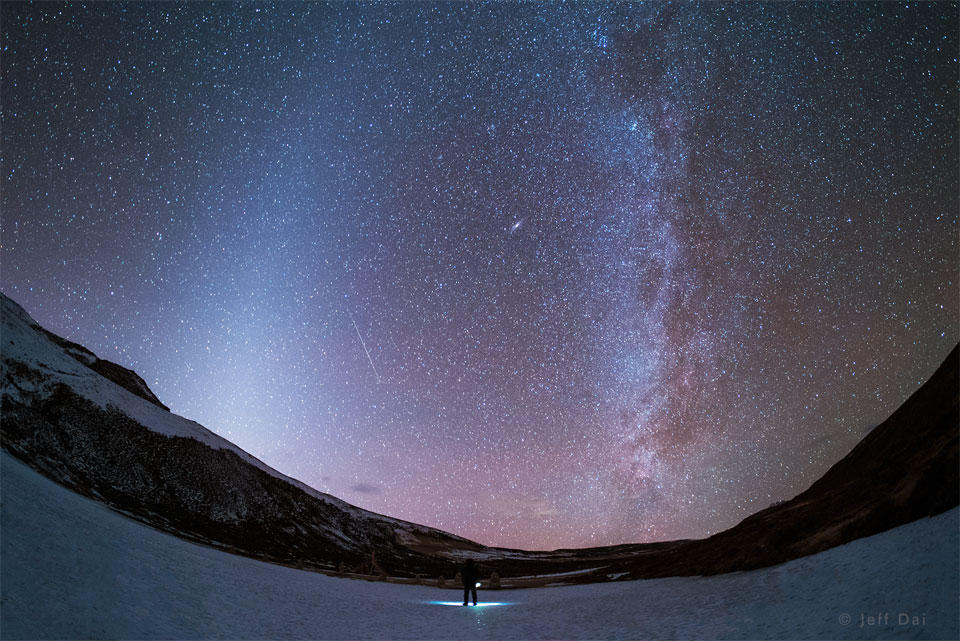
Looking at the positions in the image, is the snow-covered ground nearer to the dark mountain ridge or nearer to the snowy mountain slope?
the dark mountain ridge

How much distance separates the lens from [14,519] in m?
11.4

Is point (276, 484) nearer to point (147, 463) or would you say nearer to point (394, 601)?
point (147, 463)

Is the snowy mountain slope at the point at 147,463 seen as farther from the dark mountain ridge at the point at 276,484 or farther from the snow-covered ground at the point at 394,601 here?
the snow-covered ground at the point at 394,601

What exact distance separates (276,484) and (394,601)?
59.3 meters

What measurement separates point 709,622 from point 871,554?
3845 mm

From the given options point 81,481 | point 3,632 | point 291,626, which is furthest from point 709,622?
point 81,481

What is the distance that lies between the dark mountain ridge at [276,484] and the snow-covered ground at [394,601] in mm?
1971

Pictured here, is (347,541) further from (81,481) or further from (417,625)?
(417,625)

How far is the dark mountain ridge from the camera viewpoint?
13828 millimetres

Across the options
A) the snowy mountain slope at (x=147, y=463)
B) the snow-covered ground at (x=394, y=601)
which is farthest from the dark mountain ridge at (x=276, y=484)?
the snow-covered ground at (x=394, y=601)

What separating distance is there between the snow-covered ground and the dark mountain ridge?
1.97 metres

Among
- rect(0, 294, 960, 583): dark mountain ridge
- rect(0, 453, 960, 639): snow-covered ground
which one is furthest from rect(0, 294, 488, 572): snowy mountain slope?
rect(0, 453, 960, 639): snow-covered ground

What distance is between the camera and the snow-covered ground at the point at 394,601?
7996 mm

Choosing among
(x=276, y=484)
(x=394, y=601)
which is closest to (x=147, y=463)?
(x=276, y=484)
